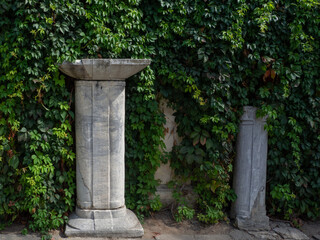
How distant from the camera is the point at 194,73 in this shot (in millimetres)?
3779

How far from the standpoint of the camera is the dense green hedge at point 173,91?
333cm

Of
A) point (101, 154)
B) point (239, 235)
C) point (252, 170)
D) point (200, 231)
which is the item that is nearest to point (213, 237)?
point (200, 231)

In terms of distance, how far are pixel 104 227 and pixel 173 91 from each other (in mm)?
1694

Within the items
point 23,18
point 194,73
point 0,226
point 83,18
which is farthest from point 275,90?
point 0,226

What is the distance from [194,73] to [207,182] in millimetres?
1317

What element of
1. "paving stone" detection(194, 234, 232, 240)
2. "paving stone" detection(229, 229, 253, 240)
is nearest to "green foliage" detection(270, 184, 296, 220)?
"paving stone" detection(229, 229, 253, 240)

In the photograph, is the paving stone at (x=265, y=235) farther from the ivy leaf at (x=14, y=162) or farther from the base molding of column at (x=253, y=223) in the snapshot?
the ivy leaf at (x=14, y=162)

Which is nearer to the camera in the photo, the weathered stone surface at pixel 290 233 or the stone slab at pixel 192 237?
the stone slab at pixel 192 237

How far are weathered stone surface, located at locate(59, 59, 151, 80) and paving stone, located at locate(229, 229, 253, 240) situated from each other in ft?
6.91

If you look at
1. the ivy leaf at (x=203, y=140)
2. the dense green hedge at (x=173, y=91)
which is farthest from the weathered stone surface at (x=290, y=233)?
the ivy leaf at (x=203, y=140)

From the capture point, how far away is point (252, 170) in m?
3.93

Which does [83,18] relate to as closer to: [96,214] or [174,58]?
[174,58]

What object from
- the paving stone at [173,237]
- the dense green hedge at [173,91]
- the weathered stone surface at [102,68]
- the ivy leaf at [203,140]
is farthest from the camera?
the ivy leaf at [203,140]

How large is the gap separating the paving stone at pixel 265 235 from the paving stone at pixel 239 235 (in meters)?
0.08
